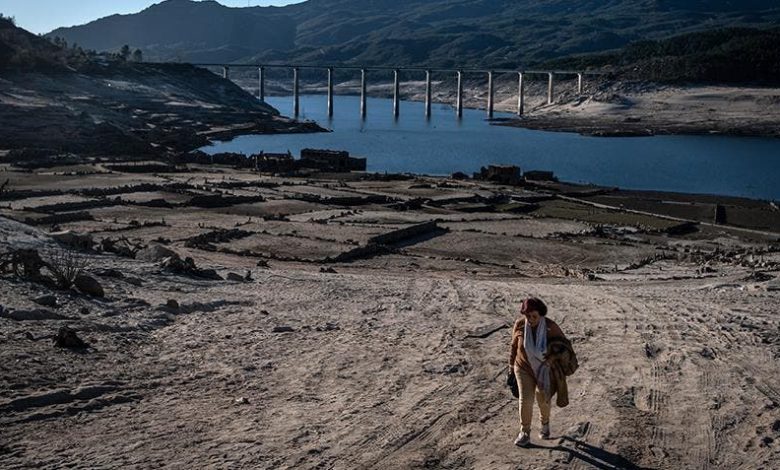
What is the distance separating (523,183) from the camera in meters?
50.8

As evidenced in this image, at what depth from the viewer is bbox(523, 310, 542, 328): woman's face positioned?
8141mm

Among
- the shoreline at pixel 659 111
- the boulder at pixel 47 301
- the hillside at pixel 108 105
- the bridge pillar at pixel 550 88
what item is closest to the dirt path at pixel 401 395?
the boulder at pixel 47 301

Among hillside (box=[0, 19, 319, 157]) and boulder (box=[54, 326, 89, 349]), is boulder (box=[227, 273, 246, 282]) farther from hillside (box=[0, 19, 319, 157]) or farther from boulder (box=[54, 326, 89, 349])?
hillside (box=[0, 19, 319, 157])

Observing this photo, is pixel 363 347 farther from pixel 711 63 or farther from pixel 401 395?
pixel 711 63

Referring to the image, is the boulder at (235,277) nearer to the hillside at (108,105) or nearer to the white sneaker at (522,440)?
the white sneaker at (522,440)

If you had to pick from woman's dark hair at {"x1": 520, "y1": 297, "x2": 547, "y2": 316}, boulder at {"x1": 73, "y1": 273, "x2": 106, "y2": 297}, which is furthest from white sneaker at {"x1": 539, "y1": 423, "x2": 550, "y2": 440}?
boulder at {"x1": 73, "y1": 273, "x2": 106, "y2": 297}

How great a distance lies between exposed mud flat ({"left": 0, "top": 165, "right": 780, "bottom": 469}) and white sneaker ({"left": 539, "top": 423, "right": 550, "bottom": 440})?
0.07 meters

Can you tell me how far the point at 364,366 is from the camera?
434 inches

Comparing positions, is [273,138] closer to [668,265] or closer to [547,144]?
[547,144]

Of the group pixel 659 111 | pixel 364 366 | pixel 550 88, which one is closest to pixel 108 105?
pixel 659 111

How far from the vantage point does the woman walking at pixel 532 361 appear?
8.19 metres

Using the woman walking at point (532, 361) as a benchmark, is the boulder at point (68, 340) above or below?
below

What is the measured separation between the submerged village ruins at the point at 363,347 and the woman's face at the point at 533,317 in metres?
1.11

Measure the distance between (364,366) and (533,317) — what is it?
10.9 ft
